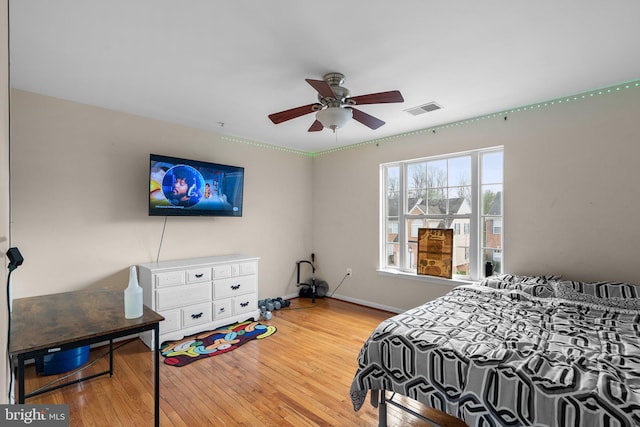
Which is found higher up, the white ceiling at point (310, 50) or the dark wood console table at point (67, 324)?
the white ceiling at point (310, 50)

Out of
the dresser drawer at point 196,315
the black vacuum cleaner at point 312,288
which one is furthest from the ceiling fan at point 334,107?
the black vacuum cleaner at point 312,288

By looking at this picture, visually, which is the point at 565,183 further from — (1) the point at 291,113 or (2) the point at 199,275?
(2) the point at 199,275

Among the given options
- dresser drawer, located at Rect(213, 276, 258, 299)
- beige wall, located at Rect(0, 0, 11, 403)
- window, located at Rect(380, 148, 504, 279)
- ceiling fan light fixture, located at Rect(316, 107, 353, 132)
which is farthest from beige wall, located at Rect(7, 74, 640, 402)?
beige wall, located at Rect(0, 0, 11, 403)

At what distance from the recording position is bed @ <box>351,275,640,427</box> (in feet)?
4.33

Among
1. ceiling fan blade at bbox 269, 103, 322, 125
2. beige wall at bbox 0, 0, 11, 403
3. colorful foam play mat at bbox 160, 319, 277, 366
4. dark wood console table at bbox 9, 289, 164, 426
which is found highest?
ceiling fan blade at bbox 269, 103, 322, 125

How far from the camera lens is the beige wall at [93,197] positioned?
2850 mm

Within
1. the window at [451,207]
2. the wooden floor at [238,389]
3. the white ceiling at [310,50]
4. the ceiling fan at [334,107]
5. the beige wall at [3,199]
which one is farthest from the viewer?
the window at [451,207]

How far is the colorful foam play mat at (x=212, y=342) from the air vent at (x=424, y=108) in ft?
9.53

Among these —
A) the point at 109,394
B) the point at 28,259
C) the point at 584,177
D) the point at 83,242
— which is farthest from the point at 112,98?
the point at 584,177

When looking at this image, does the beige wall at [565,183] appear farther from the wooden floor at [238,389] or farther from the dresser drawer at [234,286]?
the dresser drawer at [234,286]

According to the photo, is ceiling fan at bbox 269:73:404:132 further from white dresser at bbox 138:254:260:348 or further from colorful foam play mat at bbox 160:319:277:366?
colorful foam play mat at bbox 160:319:277:366

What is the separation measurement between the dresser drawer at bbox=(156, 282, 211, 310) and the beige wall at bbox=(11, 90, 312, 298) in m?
0.54

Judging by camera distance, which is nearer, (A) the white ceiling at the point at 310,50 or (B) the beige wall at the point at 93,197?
(A) the white ceiling at the point at 310,50

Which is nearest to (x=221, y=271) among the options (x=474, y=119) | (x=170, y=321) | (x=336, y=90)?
(x=170, y=321)
